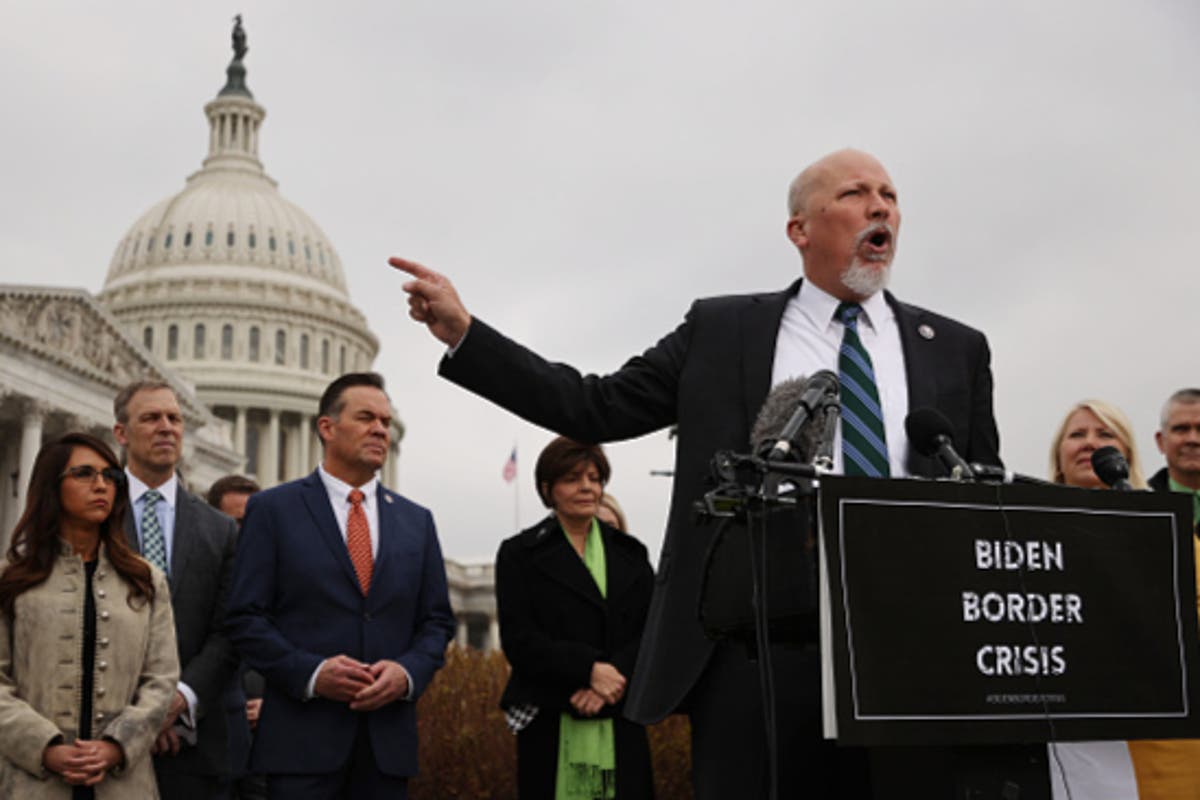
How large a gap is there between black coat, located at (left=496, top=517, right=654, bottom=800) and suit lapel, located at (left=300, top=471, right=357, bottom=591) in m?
0.99

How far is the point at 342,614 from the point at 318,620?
0.10m

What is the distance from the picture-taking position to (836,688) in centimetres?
284

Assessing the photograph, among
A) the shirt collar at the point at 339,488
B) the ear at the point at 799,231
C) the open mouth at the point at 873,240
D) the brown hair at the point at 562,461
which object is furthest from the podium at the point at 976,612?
the brown hair at the point at 562,461

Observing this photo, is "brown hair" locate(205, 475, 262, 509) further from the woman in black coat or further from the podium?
the podium

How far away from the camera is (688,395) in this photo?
3912 millimetres

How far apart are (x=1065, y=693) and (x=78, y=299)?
50841mm

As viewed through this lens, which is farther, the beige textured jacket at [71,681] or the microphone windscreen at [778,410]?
the beige textured jacket at [71,681]

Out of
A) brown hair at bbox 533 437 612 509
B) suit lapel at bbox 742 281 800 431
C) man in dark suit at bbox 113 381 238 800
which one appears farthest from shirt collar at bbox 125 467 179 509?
suit lapel at bbox 742 281 800 431

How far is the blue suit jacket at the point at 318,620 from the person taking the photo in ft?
17.7

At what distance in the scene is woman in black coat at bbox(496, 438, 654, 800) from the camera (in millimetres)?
6207

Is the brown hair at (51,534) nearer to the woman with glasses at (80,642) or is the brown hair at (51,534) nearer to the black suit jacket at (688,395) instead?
the woman with glasses at (80,642)

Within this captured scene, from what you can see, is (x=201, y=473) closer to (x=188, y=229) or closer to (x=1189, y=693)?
(x=188, y=229)

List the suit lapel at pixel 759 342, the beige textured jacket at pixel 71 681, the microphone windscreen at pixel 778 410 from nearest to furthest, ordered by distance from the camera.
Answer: the microphone windscreen at pixel 778 410, the suit lapel at pixel 759 342, the beige textured jacket at pixel 71 681

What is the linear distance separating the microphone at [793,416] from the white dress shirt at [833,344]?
1.52 ft
